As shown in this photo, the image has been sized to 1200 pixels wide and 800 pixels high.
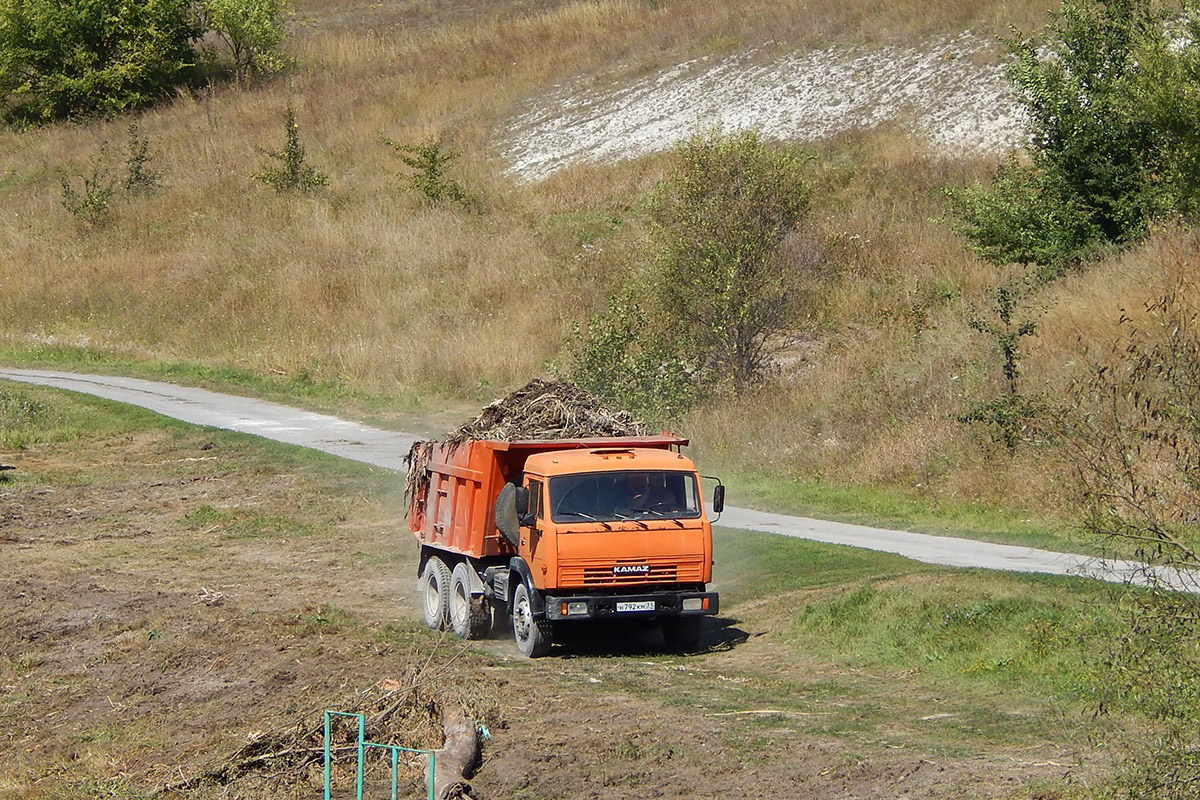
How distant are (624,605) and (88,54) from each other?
56732mm

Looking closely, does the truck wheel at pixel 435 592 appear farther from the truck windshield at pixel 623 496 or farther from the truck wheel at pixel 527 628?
the truck windshield at pixel 623 496

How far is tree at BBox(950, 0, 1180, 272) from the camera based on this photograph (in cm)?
2803

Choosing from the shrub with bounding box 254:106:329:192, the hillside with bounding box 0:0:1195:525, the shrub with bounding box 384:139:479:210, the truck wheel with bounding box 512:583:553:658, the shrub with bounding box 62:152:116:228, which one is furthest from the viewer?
the shrub with bounding box 62:152:116:228

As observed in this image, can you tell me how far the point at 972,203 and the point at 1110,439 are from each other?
76.4 ft

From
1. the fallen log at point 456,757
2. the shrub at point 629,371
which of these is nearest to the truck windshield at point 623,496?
the fallen log at point 456,757

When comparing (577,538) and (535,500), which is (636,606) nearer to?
(577,538)

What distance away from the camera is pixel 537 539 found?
46.8ft

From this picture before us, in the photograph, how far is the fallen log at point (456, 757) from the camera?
400 inches

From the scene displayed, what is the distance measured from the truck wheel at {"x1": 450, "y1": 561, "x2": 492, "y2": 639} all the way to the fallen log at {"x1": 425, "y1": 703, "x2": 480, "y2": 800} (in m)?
3.67

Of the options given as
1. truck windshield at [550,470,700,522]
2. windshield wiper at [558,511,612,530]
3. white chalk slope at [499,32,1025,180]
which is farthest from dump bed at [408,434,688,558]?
white chalk slope at [499,32,1025,180]

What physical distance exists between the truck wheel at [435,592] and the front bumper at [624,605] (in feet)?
7.70

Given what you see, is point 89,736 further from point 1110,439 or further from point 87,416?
A: point 87,416

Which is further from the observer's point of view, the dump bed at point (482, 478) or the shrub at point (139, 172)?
the shrub at point (139, 172)

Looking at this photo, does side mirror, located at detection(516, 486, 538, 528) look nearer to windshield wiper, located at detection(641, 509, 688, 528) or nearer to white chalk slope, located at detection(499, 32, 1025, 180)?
windshield wiper, located at detection(641, 509, 688, 528)
